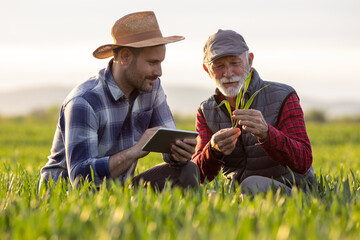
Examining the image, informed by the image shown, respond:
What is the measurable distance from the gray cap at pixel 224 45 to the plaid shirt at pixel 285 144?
1.95ft

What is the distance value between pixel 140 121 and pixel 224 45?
3.29 feet

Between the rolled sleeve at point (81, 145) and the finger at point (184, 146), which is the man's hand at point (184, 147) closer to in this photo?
the finger at point (184, 146)

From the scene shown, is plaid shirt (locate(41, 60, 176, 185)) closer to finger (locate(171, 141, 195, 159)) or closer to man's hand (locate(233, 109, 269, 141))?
finger (locate(171, 141, 195, 159))

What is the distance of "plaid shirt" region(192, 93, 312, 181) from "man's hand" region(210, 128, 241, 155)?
23 centimetres

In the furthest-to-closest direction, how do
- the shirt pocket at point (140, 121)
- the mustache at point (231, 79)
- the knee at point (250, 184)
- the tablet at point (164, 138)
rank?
the shirt pocket at point (140, 121), the mustache at point (231, 79), the knee at point (250, 184), the tablet at point (164, 138)

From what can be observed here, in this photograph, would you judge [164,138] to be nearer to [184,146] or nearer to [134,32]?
[184,146]

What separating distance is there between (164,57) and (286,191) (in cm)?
148

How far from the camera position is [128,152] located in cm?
395

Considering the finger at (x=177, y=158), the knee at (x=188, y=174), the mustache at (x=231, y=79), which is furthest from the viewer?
the mustache at (x=231, y=79)

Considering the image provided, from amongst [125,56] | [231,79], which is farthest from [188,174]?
[125,56]

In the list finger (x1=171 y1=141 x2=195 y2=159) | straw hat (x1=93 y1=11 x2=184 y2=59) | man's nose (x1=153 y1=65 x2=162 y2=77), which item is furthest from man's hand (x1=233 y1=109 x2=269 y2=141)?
straw hat (x1=93 y1=11 x2=184 y2=59)

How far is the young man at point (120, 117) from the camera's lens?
3.96 m

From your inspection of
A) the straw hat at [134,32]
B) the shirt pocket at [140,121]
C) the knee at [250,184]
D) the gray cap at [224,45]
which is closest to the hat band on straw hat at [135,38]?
the straw hat at [134,32]

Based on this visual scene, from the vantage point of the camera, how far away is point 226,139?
3.97 meters
